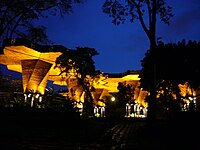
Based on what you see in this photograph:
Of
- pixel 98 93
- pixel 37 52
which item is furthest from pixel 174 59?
pixel 98 93

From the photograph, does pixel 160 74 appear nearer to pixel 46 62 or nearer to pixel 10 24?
pixel 46 62

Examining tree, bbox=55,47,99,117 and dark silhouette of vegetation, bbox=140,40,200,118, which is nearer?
dark silhouette of vegetation, bbox=140,40,200,118

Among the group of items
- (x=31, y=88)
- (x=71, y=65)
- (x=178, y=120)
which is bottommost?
(x=178, y=120)

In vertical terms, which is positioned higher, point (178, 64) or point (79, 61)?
point (79, 61)

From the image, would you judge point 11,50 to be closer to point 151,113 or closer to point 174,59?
point 174,59

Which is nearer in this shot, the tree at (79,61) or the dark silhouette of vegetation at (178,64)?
the dark silhouette of vegetation at (178,64)

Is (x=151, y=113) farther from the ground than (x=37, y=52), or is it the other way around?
(x=37, y=52)

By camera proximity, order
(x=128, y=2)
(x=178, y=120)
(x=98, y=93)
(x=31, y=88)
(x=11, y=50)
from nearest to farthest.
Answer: (x=178, y=120)
(x=128, y=2)
(x=11, y=50)
(x=31, y=88)
(x=98, y=93)

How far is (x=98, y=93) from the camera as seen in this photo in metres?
53.7

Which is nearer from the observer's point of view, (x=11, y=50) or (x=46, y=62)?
(x=11, y=50)

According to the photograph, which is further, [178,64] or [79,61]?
[79,61]

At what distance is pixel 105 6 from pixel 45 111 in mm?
6035

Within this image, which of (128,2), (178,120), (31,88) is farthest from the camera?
(31,88)

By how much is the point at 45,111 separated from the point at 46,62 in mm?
16197
